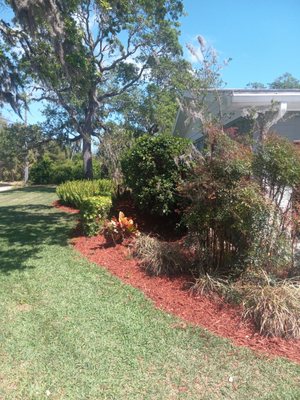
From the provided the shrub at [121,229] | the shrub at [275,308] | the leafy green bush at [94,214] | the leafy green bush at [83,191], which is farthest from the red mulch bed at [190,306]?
the leafy green bush at [83,191]

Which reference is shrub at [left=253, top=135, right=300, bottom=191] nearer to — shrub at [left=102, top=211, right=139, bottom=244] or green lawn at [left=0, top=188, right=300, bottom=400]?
green lawn at [left=0, top=188, right=300, bottom=400]

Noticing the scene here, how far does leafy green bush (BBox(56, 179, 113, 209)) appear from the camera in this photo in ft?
33.3

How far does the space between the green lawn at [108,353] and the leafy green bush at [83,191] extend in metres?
4.39

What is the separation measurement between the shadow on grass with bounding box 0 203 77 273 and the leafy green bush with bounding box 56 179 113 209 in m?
0.63

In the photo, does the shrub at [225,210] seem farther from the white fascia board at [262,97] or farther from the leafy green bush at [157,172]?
the white fascia board at [262,97]

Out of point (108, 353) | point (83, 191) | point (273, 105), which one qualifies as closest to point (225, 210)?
point (108, 353)

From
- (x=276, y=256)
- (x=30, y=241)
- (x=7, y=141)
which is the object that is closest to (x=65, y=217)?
(x=30, y=241)

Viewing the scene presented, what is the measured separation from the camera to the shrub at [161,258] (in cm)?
593

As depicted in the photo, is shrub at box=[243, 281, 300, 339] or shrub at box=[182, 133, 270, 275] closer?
shrub at box=[243, 281, 300, 339]

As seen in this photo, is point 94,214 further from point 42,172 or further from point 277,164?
point 42,172

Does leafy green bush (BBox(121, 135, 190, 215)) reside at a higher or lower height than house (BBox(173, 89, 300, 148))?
lower

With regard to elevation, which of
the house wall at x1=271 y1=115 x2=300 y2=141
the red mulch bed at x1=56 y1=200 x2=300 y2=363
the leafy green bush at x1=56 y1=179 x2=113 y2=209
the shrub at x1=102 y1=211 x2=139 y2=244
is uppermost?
the house wall at x1=271 y1=115 x2=300 y2=141

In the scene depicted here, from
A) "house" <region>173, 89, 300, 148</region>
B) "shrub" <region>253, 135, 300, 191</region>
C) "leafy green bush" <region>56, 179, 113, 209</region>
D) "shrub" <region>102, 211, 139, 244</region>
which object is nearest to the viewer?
"shrub" <region>253, 135, 300, 191</region>

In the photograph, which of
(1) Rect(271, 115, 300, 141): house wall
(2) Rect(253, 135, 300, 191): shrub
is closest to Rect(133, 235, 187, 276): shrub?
(2) Rect(253, 135, 300, 191): shrub
